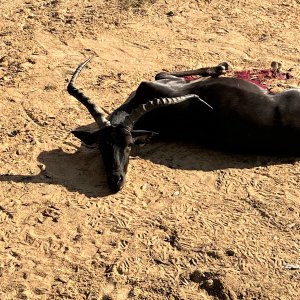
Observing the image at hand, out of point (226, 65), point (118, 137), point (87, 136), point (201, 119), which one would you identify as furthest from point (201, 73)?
point (87, 136)

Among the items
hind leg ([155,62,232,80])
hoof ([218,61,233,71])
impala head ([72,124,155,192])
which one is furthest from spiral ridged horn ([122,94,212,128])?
hoof ([218,61,233,71])

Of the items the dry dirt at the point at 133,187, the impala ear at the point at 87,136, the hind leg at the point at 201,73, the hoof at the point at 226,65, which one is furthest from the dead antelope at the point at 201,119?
the hoof at the point at 226,65

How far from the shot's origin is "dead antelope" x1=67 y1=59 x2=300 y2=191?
9.05m

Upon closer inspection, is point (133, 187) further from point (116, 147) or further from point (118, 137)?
point (118, 137)

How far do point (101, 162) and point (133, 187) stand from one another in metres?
0.81

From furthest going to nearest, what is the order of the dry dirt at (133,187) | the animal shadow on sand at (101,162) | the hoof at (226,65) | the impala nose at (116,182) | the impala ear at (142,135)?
the hoof at (226,65)
the impala ear at (142,135)
the animal shadow on sand at (101,162)
the impala nose at (116,182)
the dry dirt at (133,187)

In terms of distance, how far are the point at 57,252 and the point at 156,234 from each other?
1.24 meters

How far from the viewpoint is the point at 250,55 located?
1181 cm

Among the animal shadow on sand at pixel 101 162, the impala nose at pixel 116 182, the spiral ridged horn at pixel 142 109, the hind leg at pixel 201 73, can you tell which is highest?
the spiral ridged horn at pixel 142 109

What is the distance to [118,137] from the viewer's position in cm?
902

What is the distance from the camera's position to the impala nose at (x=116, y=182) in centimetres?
876

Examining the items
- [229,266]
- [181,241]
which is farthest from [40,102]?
[229,266]

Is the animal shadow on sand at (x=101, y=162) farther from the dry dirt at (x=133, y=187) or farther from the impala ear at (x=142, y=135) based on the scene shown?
the impala ear at (x=142, y=135)

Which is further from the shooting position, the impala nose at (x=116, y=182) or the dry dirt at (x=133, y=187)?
the impala nose at (x=116, y=182)
